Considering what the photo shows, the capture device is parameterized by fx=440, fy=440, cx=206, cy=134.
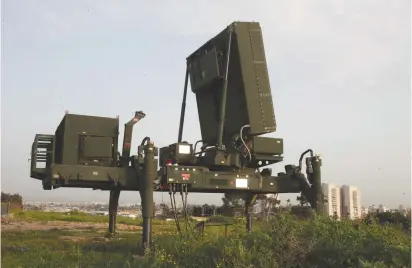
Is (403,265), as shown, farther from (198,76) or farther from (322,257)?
(198,76)

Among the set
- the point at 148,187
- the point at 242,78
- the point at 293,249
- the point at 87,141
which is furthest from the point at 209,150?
the point at 293,249

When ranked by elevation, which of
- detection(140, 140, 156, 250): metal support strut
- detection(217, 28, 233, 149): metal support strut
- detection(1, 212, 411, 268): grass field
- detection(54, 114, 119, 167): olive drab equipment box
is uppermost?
detection(217, 28, 233, 149): metal support strut

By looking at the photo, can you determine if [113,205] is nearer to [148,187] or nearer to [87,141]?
[87,141]

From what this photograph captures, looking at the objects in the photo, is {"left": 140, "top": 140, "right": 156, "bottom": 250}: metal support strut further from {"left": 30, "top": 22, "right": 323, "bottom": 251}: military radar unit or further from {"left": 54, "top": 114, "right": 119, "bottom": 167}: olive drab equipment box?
{"left": 54, "top": 114, "right": 119, "bottom": 167}: olive drab equipment box

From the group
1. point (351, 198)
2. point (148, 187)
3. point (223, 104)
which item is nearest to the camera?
point (148, 187)

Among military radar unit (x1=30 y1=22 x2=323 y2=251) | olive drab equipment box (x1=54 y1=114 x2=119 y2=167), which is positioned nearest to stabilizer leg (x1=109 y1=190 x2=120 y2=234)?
military radar unit (x1=30 y1=22 x2=323 y2=251)

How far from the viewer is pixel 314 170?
37.4 feet

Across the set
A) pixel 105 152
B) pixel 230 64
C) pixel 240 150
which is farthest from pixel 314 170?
pixel 105 152

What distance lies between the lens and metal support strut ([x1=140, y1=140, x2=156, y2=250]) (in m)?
8.95

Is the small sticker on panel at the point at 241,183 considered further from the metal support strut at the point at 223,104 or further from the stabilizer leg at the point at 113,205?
the stabilizer leg at the point at 113,205

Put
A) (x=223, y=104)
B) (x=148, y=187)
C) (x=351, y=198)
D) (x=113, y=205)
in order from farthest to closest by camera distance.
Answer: (x=351, y=198) → (x=113, y=205) → (x=223, y=104) → (x=148, y=187)

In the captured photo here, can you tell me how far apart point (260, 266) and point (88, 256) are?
3.78 m

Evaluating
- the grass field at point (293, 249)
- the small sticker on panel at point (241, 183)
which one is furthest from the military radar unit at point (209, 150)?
the grass field at point (293, 249)

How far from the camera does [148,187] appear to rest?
9055mm
